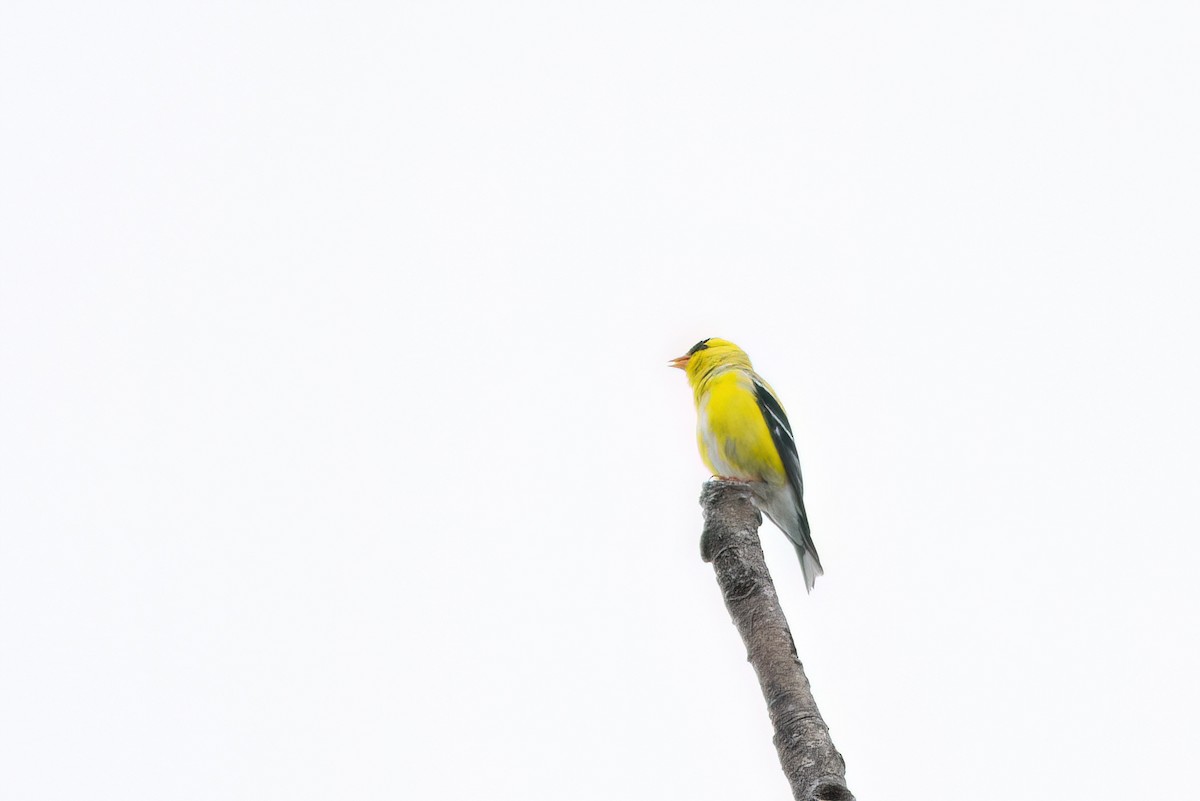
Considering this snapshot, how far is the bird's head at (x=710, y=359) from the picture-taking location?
305 inches

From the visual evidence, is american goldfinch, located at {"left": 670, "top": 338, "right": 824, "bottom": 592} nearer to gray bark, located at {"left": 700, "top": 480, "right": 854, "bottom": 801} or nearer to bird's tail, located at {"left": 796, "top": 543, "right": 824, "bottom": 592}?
bird's tail, located at {"left": 796, "top": 543, "right": 824, "bottom": 592}

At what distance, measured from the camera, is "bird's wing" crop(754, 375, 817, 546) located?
652cm

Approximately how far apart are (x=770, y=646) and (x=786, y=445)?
14.6 feet

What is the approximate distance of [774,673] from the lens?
2.34 meters

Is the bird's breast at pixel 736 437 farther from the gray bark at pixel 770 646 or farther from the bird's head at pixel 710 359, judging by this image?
the gray bark at pixel 770 646

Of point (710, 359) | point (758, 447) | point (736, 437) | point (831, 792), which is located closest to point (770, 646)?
point (831, 792)

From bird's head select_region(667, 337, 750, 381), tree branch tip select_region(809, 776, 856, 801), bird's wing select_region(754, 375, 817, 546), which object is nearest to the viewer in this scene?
tree branch tip select_region(809, 776, 856, 801)

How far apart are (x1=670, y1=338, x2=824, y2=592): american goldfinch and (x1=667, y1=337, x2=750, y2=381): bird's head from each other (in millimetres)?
259

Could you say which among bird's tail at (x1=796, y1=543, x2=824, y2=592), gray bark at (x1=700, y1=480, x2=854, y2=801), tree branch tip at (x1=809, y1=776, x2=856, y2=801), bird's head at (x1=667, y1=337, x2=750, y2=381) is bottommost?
tree branch tip at (x1=809, y1=776, x2=856, y2=801)

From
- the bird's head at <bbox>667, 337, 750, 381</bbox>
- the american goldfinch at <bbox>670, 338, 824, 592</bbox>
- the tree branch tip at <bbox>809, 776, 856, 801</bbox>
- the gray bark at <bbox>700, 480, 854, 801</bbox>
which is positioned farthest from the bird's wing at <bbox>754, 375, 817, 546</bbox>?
the tree branch tip at <bbox>809, 776, 856, 801</bbox>

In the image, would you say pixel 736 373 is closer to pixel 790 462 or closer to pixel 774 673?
pixel 790 462

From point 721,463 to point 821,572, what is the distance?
34.6 inches

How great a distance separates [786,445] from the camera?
6777mm

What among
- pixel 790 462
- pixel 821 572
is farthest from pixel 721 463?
pixel 821 572
